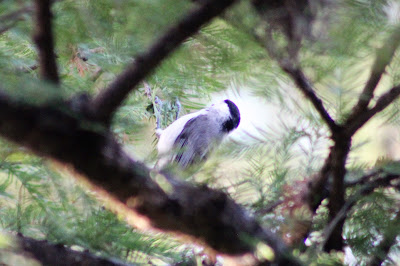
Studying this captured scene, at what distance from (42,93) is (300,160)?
0.52 metres

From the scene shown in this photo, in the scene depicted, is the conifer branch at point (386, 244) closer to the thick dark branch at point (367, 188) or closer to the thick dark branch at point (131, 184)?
the thick dark branch at point (367, 188)

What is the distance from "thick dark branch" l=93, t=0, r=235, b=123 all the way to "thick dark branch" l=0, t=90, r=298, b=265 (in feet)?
0.08

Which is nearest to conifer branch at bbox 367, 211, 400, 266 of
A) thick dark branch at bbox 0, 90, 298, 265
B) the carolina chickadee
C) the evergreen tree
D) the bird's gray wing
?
the evergreen tree

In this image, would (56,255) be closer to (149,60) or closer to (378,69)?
(149,60)

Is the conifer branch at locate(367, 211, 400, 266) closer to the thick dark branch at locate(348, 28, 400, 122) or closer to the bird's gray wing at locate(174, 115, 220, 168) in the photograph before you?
the thick dark branch at locate(348, 28, 400, 122)

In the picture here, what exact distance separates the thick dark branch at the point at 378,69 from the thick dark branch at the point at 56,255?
0.40m

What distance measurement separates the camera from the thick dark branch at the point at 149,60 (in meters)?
0.48

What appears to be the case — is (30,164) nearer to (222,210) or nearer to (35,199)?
(35,199)

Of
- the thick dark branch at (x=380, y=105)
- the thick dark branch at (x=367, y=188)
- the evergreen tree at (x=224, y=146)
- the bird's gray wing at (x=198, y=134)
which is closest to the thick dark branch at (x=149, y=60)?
the evergreen tree at (x=224, y=146)

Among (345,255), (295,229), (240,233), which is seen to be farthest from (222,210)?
(345,255)

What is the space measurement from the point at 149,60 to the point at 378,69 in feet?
0.93

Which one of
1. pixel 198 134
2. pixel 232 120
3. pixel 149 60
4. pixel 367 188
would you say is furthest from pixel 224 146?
pixel 232 120

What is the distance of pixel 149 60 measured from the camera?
48 centimetres

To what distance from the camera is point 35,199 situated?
76cm
